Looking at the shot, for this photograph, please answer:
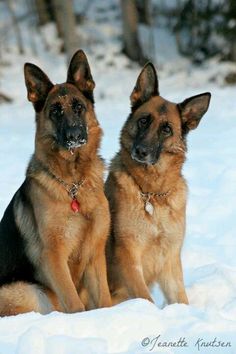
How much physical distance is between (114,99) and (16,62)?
4.90 metres

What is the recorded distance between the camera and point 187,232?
811 cm

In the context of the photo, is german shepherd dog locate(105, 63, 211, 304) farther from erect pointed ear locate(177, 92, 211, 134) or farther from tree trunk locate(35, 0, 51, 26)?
tree trunk locate(35, 0, 51, 26)

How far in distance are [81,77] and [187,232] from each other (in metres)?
2.85

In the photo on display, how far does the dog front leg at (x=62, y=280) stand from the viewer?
5.46 m

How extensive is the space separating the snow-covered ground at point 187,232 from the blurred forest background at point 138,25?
1.64ft

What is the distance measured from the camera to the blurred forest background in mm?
19406

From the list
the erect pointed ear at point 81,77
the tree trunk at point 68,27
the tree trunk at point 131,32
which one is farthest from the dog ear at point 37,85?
the tree trunk at point 131,32

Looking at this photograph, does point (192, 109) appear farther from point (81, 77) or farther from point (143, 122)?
point (81, 77)

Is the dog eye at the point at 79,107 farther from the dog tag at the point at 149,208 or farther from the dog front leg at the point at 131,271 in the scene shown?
the dog front leg at the point at 131,271

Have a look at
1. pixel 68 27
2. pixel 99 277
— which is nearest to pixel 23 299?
pixel 99 277

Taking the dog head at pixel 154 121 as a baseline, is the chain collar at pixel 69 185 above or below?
below

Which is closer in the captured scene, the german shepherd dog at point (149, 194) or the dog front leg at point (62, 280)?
the dog front leg at point (62, 280)

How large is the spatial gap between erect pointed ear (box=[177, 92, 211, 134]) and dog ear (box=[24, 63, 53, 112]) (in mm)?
1205

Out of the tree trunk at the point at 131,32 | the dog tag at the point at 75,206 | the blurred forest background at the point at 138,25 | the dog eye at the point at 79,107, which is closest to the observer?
the dog tag at the point at 75,206
